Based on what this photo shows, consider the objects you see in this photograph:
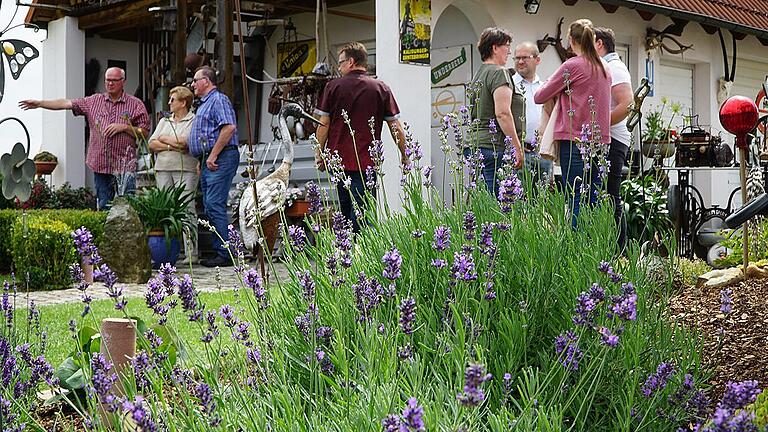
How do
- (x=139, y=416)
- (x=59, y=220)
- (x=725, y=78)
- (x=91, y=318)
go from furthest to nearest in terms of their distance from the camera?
1. (x=725, y=78)
2. (x=59, y=220)
3. (x=91, y=318)
4. (x=139, y=416)

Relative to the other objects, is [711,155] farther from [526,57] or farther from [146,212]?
Answer: [146,212]

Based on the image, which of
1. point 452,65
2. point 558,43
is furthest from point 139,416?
point 452,65

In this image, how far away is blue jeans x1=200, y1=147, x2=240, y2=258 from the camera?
9719mm

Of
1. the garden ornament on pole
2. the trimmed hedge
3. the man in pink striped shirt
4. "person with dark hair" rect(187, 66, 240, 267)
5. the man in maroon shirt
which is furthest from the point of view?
the man in pink striped shirt

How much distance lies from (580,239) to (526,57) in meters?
4.49

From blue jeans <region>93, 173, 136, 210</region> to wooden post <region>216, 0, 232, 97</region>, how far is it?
151 cm

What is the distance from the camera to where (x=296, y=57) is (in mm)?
14555

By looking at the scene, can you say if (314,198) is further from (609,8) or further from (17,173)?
(609,8)

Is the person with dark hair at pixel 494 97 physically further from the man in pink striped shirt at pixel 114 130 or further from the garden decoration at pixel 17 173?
the man in pink striped shirt at pixel 114 130

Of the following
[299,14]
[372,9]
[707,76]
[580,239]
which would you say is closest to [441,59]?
[372,9]

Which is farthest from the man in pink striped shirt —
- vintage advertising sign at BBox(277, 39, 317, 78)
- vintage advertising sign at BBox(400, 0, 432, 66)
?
vintage advertising sign at BBox(277, 39, 317, 78)

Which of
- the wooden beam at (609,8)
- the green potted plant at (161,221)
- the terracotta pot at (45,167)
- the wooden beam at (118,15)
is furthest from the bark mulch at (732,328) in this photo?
the terracotta pot at (45,167)

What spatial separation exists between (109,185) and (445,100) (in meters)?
4.32

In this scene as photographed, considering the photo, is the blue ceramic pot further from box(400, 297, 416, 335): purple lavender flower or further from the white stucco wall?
box(400, 297, 416, 335): purple lavender flower
